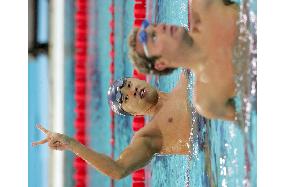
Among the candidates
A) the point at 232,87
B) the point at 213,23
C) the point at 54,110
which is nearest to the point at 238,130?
the point at 232,87

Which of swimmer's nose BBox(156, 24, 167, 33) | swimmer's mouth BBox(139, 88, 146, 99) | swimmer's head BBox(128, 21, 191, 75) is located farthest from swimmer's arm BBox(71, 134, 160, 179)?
swimmer's nose BBox(156, 24, 167, 33)

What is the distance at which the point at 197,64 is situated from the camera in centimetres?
108

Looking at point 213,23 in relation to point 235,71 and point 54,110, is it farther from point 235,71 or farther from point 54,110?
point 54,110

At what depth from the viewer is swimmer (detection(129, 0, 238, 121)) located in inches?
40.6

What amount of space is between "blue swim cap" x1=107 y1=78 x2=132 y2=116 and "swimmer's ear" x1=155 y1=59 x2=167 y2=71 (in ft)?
0.89

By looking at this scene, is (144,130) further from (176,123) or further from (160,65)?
(160,65)

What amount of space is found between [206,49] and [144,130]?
42cm

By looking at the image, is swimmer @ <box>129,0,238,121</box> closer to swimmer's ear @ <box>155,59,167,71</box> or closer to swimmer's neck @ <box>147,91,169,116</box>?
swimmer's ear @ <box>155,59,167,71</box>

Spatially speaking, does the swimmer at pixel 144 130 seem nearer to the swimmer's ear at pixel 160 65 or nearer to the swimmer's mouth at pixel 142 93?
the swimmer's mouth at pixel 142 93

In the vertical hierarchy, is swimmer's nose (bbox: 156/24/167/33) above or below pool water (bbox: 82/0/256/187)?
above

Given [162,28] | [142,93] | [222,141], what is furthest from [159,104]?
[162,28]

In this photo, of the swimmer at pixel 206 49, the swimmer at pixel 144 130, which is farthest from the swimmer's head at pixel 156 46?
the swimmer at pixel 144 130

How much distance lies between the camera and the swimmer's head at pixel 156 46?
1.04m
